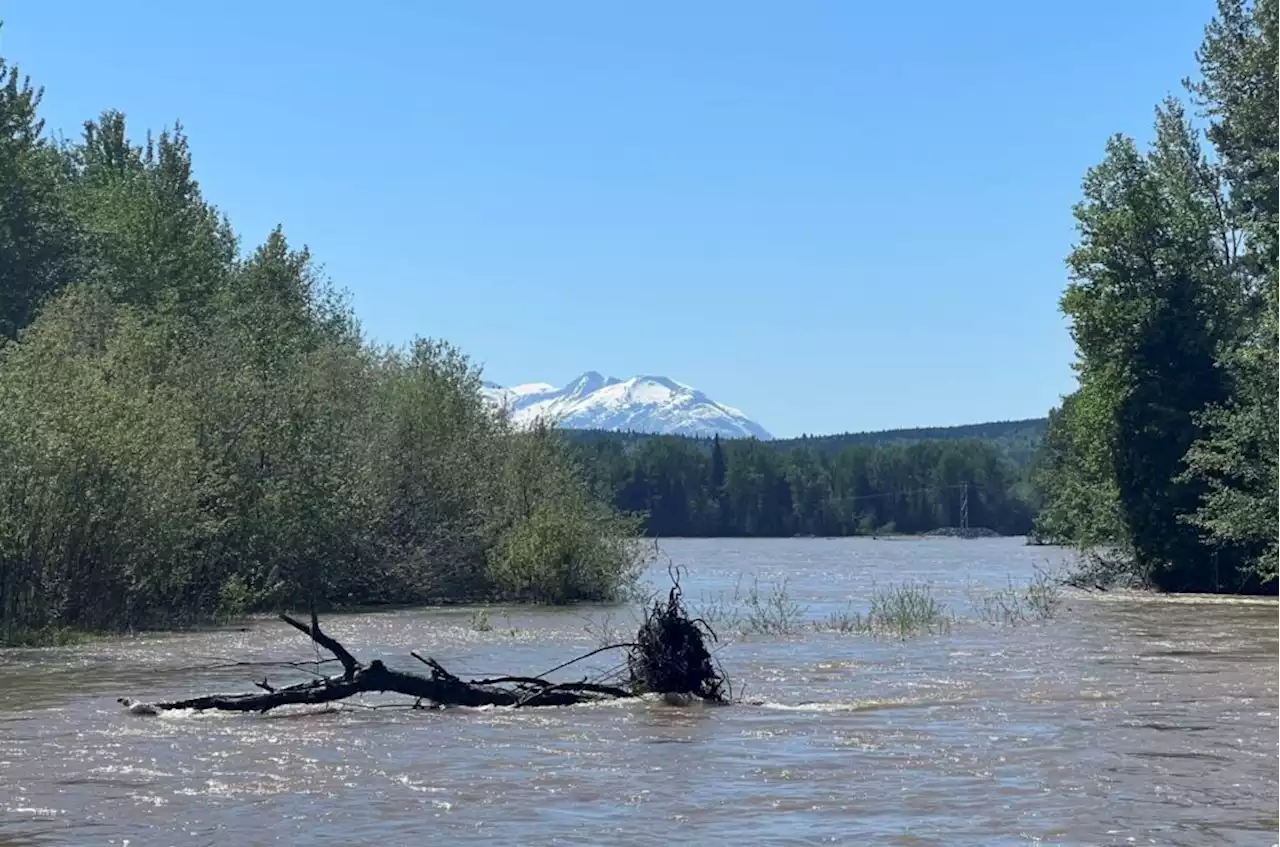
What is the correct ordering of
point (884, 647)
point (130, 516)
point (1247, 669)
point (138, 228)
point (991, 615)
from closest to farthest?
1. point (1247, 669)
2. point (884, 647)
3. point (130, 516)
4. point (991, 615)
5. point (138, 228)

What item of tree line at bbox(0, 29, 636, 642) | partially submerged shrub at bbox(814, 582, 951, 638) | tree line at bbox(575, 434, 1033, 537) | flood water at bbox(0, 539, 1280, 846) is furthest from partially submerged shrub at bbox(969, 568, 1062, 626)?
tree line at bbox(575, 434, 1033, 537)

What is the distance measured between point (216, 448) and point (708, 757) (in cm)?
2539

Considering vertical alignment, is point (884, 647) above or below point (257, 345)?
below

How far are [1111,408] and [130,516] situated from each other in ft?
97.7

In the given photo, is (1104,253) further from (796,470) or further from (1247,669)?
(796,470)

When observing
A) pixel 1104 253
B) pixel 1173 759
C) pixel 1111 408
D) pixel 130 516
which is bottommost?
pixel 1173 759

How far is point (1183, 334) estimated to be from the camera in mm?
47969

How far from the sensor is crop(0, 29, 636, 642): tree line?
31.7 meters

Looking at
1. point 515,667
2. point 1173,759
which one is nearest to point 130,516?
point 515,667

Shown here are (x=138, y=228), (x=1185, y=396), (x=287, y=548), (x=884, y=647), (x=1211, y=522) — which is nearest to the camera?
(x=884, y=647)

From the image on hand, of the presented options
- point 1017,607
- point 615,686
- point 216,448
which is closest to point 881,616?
point 1017,607

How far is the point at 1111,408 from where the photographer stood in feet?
162

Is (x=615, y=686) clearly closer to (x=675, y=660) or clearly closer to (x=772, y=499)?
(x=675, y=660)

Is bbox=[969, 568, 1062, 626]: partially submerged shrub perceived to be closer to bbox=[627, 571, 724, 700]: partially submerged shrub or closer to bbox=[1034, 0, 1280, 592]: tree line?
bbox=[1034, 0, 1280, 592]: tree line
